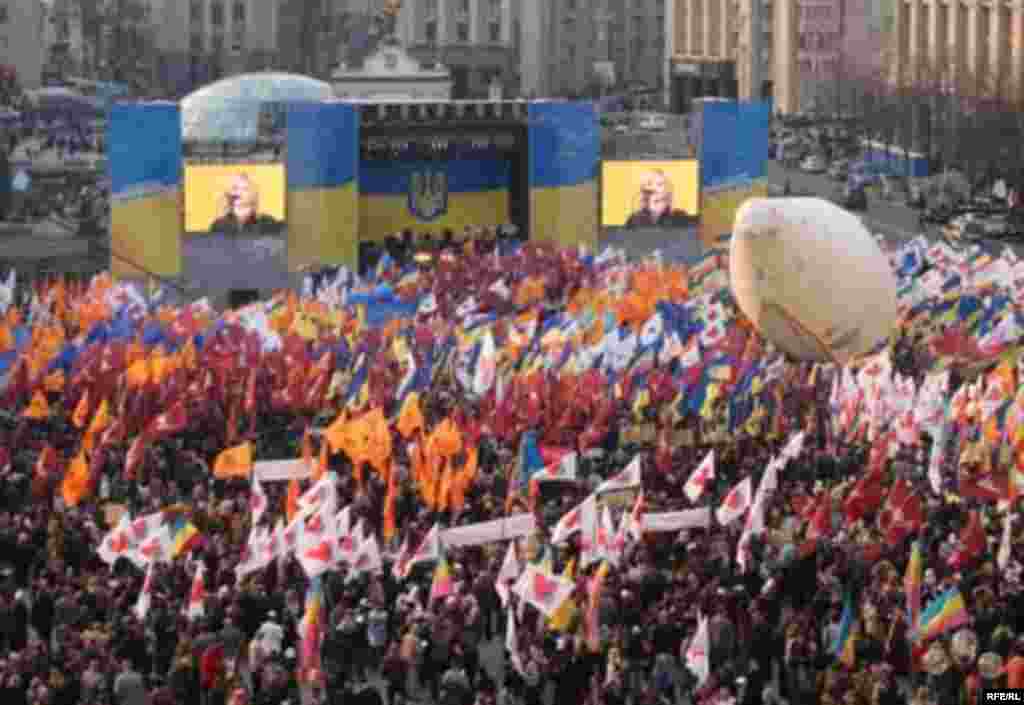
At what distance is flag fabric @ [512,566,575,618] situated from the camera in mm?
20438

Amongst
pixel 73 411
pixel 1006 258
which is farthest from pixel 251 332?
pixel 1006 258

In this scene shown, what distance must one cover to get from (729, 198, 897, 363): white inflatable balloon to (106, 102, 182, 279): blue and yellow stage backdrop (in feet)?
49.8

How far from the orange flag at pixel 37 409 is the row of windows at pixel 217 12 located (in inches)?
4018

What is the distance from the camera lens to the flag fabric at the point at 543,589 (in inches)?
805

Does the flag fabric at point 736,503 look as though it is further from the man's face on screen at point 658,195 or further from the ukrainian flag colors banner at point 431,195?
the ukrainian flag colors banner at point 431,195

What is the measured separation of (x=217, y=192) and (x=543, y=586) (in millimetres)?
26873

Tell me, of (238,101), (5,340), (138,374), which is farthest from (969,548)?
(238,101)

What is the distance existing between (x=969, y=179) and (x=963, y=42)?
7549 mm

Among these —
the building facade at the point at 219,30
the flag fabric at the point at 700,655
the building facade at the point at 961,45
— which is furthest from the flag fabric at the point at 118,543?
the building facade at the point at 219,30

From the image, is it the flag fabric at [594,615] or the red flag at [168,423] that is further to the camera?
the red flag at [168,423]

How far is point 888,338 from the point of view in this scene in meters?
33.5

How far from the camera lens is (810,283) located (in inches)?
1282

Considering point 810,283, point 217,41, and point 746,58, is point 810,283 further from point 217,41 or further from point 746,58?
point 217,41

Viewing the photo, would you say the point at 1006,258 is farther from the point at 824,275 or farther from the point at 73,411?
the point at 73,411
